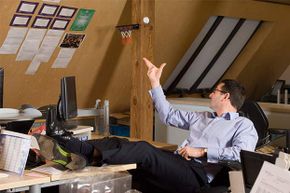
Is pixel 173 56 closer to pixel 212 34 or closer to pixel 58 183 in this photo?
pixel 212 34

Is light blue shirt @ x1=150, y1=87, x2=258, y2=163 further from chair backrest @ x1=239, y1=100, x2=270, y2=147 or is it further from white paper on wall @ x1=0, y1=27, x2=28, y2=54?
white paper on wall @ x1=0, y1=27, x2=28, y2=54

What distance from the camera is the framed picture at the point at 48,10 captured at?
5379 millimetres

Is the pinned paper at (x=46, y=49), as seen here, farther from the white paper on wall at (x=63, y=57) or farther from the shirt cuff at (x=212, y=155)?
the shirt cuff at (x=212, y=155)

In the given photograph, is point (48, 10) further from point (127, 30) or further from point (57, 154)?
point (57, 154)

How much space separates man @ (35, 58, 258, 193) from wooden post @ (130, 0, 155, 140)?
160cm

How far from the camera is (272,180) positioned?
1903 millimetres

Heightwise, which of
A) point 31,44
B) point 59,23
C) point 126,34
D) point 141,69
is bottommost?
point 141,69

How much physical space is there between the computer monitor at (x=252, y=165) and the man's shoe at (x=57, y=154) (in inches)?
41.3

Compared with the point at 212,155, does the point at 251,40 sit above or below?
above

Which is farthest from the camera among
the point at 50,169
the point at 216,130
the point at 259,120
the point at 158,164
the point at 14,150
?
the point at 259,120

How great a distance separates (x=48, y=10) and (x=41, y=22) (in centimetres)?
17

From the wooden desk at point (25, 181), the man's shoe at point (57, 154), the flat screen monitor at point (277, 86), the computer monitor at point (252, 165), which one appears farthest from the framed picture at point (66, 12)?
the flat screen monitor at point (277, 86)

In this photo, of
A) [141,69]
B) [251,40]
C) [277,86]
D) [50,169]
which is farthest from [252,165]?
[277,86]

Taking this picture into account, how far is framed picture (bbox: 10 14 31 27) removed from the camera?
5258 mm
